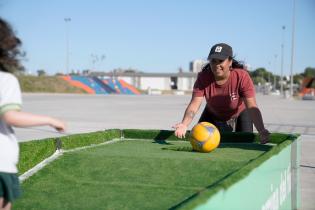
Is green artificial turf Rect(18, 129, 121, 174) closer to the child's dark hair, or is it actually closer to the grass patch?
the child's dark hair

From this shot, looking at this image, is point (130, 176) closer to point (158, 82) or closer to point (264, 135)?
point (264, 135)

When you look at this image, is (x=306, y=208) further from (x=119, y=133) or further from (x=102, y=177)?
(x=119, y=133)

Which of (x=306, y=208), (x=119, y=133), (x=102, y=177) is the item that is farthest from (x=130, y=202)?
(x=119, y=133)

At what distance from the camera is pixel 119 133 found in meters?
8.38

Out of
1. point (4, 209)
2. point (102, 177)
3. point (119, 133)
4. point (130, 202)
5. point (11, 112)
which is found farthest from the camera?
point (119, 133)

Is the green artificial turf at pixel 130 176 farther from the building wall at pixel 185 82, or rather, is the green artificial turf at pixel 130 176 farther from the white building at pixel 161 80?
the building wall at pixel 185 82

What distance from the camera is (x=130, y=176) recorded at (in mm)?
5809

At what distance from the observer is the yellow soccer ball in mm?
6479

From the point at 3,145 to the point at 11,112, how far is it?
0.26 meters

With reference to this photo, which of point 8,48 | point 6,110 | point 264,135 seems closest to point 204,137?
point 264,135

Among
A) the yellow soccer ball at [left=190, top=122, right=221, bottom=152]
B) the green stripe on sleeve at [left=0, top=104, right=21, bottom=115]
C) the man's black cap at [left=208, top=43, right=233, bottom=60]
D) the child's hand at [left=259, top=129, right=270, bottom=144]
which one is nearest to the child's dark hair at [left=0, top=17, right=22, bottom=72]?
the green stripe on sleeve at [left=0, top=104, right=21, bottom=115]

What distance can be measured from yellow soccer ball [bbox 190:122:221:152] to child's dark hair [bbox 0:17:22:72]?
12.2ft

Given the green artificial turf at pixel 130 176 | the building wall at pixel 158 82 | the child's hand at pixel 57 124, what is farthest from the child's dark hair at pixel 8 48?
the building wall at pixel 158 82

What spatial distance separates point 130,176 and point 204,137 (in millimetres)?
1208
